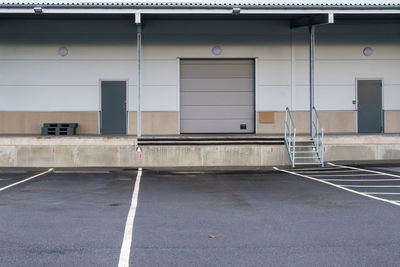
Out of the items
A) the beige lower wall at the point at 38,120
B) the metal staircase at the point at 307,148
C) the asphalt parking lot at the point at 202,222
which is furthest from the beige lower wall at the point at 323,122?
the asphalt parking lot at the point at 202,222

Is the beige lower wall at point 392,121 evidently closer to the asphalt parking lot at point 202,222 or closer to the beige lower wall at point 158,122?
the asphalt parking lot at point 202,222

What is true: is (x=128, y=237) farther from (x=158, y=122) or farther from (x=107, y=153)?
(x=158, y=122)

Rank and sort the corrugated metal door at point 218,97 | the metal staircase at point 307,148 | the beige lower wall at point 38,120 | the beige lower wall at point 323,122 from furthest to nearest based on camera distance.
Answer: the corrugated metal door at point 218,97 < the beige lower wall at point 323,122 < the beige lower wall at point 38,120 < the metal staircase at point 307,148

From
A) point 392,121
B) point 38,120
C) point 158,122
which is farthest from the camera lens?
point 392,121

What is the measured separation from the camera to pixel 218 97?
1916cm

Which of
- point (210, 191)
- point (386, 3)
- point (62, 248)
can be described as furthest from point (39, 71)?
point (62, 248)

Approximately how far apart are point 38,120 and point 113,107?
264 centimetres

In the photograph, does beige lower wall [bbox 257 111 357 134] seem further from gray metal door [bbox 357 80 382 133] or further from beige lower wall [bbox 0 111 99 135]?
beige lower wall [bbox 0 111 99 135]

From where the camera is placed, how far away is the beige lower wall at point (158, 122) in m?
18.6

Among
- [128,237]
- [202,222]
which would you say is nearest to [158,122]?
[202,222]

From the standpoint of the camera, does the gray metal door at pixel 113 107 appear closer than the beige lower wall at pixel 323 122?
Yes

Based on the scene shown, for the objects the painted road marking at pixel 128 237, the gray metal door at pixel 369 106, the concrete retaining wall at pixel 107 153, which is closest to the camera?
the painted road marking at pixel 128 237

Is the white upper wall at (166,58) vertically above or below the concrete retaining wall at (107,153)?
above

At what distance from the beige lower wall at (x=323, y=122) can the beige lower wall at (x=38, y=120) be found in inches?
234
